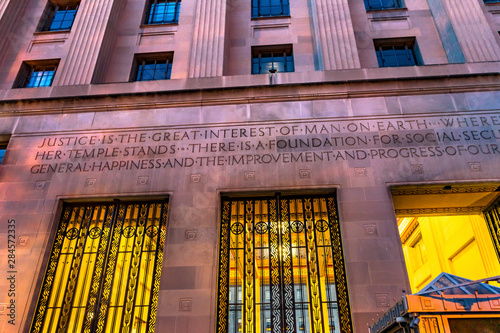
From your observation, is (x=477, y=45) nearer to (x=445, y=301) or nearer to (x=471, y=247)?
(x=471, y=247)

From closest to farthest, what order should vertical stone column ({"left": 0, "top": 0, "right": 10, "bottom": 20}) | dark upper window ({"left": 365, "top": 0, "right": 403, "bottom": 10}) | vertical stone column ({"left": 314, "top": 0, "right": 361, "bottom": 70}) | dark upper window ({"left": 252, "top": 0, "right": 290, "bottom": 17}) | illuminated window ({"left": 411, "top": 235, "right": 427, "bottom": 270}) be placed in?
vertical stone column ({"left": 314, "top": 0, "right": 361, "bottom": 70})
vertical stone column ({"left": 0, "top": 0, "right": 10, "bottom": 20})
dark upper window ({"left": 365, "top": 0, "right": 403, "bottom": 10})
dark upper window ({"left": 252, "top": 0, "right": 290, "bottom": 17})
illuminated window ({"left": 411, "top": 235, "right": 427, "bottom": 270})

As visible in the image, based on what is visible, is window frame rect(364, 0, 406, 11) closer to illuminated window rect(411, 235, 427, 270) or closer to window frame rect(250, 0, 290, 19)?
window frame rect(250, 0, 290, 19)

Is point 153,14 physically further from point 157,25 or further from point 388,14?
point 388,14

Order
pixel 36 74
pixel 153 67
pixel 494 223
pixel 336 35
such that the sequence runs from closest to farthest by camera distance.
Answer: pixel 494 223 → pixel 336 35 → pixel 153 67 → pixel 36 74

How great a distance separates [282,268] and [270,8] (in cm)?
1153

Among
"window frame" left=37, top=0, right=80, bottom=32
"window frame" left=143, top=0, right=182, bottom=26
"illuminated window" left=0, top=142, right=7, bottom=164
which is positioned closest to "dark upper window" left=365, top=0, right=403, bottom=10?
"window frame" left=143, top=0, right=182, bottom=26

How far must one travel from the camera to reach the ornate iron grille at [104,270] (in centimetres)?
937

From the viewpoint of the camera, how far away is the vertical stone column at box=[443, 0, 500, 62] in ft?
41.3

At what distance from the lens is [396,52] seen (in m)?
14.4

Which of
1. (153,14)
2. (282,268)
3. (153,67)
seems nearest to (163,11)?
A: (153,14)

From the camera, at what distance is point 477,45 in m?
12.9

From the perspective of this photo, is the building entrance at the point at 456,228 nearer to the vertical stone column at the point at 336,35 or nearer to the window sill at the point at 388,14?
the vertical stone column at the point at 336,35

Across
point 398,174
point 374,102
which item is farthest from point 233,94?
point 398,174

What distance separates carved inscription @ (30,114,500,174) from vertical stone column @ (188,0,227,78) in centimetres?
281
